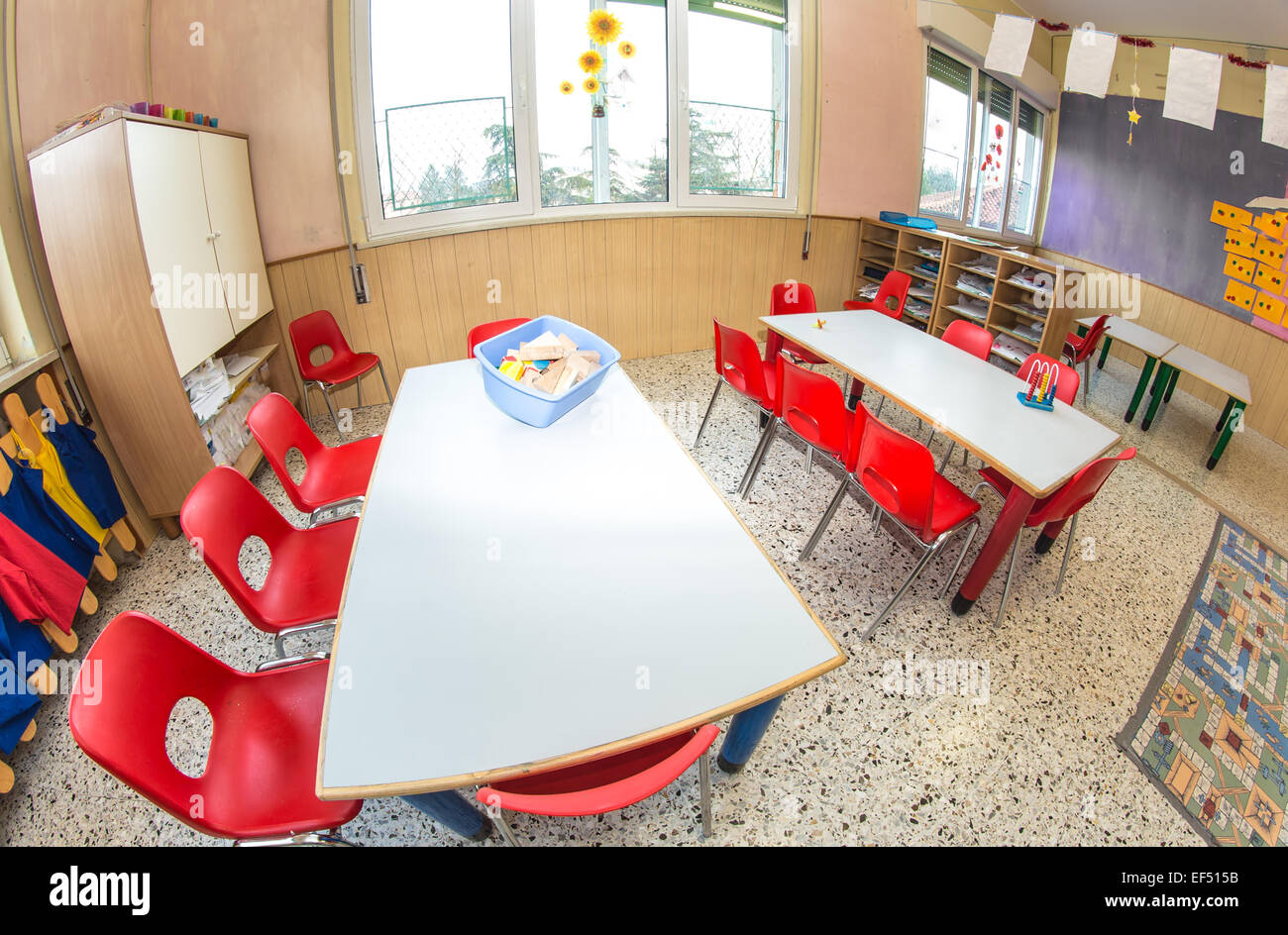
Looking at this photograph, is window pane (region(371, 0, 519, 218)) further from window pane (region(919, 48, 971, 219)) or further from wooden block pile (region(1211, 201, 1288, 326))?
→ wooden block pile (region(1211, 201, 1288, 326))

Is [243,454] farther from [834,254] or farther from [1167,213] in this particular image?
[1167,213]

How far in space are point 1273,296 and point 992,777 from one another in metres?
3.79

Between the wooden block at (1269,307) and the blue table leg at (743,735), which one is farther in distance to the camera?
the wooden block at (1269,307)

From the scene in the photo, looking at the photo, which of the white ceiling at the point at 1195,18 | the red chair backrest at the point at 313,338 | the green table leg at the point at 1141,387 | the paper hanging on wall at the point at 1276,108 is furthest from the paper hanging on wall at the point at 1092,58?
the red chair backrest at the point at 313,338

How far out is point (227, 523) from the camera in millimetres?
1641

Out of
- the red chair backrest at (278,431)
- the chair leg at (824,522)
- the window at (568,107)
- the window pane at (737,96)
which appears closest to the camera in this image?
the red chair backrest at (278,431)

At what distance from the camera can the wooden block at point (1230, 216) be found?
3.48m

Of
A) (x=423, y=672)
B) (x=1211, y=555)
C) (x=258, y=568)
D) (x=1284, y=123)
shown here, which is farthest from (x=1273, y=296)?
(x=258, y=568)

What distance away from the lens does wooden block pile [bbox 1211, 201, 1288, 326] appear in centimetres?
335

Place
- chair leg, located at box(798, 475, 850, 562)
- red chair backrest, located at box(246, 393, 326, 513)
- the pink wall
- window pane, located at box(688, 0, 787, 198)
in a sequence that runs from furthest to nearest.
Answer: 1. the pink wall
2. window pane, located at box(688, 0, 787, 198)
3. chair leg, located at box(798, 475, 850, 562)
4. red chair backrest, located at box(246, 393, 326, 513)

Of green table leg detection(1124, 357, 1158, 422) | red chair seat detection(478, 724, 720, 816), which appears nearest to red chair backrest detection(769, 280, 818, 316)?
green table leg detection(1124, 357, 1158, 422)

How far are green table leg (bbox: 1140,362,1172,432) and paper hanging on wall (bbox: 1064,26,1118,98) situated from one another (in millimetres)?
1963

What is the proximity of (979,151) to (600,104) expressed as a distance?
386 cm

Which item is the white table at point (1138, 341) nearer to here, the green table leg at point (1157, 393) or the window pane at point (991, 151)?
the green table leg at point (1157, 393)
